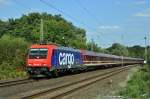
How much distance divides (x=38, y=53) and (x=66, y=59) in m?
5.47

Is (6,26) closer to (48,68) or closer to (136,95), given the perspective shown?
(48,68)

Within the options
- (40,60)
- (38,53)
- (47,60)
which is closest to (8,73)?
(38,53)

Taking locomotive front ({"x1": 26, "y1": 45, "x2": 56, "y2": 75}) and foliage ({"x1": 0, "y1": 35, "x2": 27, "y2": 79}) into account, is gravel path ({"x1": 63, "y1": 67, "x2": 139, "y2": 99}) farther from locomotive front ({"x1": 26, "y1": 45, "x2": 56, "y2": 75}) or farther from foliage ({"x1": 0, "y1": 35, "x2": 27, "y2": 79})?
foliage ({"x1": 0, "y1": 35, "x2": 27, "y2": 79})

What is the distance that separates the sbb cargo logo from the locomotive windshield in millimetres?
2755

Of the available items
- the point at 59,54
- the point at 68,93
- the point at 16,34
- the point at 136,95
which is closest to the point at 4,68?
the point at 59,54

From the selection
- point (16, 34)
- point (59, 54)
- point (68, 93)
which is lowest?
point (68, 93)

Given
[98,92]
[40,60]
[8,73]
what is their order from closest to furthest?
[98,92] < [40,60] < [8,73]

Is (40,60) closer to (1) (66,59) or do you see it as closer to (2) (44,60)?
(2) (44,60)

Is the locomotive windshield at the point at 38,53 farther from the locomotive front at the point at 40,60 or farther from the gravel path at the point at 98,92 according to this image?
the gravel path at the point at 98,92

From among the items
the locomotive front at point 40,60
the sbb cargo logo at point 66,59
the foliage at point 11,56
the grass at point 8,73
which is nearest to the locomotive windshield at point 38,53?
the locomotive front at point 40,60

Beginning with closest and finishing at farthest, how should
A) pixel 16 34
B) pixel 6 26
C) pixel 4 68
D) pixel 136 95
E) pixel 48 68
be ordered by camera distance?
pixel 136 95
pixel 48 68
pixel 4 68
pixel 16 34
pixel 6 26

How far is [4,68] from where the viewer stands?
43.8m

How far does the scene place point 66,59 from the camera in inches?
1649

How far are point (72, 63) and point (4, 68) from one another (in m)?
7.04
